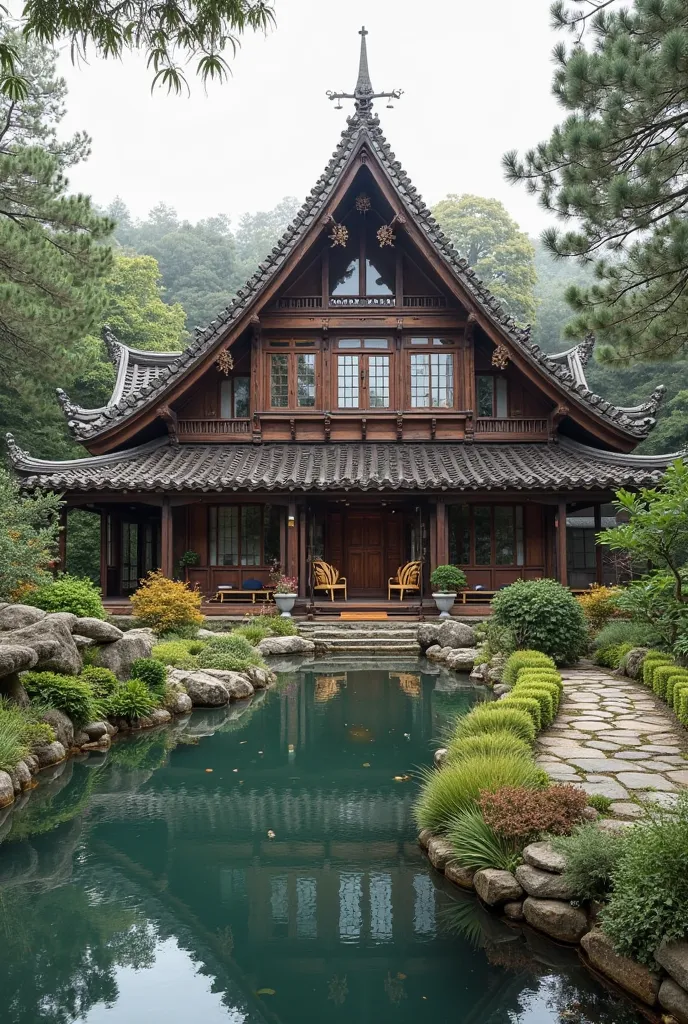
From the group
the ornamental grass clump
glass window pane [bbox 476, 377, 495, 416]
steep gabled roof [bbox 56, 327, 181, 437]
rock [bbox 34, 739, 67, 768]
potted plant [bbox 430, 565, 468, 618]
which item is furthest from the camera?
glass window pane [bbox 476, 377, 495, 416]

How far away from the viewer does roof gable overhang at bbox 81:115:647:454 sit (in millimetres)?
17516

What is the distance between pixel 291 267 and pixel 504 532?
7.67m

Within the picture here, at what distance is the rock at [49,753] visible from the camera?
7516 mm

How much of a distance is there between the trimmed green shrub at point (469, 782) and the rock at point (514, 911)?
754mm

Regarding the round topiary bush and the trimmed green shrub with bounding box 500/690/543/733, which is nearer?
the trimmed green shrub with bounding box 500/690/543/733

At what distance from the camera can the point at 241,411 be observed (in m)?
19.1

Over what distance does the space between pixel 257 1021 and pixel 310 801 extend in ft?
9.96

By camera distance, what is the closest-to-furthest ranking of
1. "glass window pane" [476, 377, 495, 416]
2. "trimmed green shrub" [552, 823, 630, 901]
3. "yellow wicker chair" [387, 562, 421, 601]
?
"trimmed green shrub" [552, 823, 630, 901], "yellow wicker chair" [387, 562, 421, 601], "glass window pane" [476, 377, 495, 416]

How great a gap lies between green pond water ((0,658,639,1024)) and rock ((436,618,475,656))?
6.47 meters

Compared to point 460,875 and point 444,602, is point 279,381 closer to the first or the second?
point 444,602

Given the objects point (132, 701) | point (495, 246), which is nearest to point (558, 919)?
point (132, 701)

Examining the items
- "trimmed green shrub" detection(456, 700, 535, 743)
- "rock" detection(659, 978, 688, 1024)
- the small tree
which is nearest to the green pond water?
"rock" detection(659, 978, 688, 1024)

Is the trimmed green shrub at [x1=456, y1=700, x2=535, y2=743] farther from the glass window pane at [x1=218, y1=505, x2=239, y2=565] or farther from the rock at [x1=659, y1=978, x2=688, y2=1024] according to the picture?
the glass window pane at [x1=218, y1=505, x2=239, y2=565]

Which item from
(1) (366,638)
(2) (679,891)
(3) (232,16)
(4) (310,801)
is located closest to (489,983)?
(2) (679,891)
